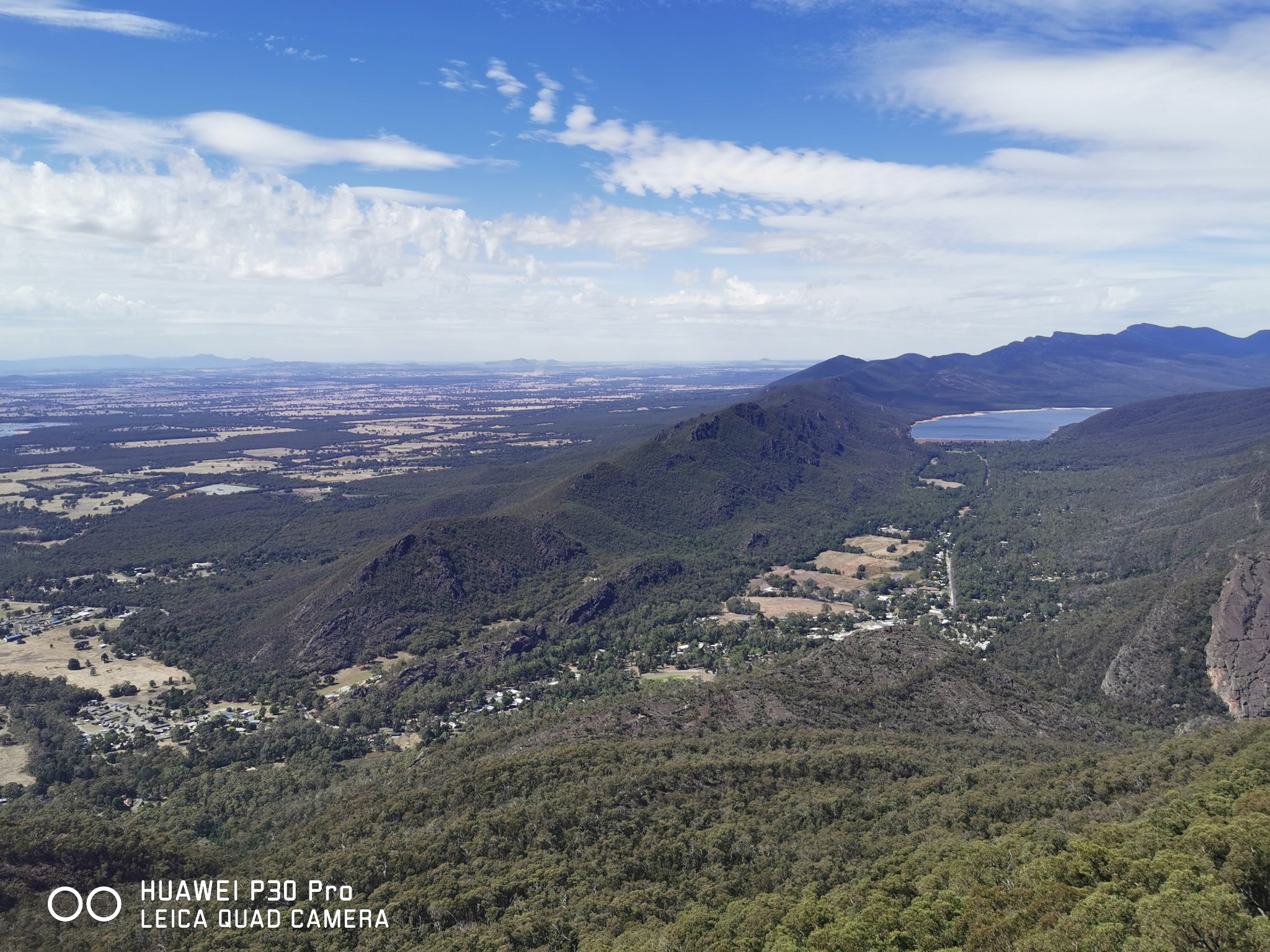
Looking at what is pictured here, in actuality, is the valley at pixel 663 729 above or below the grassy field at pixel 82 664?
above

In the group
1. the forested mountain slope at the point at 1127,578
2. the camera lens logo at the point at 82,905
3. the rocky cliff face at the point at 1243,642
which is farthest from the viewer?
the forested mountain slope at the point at 1127,578

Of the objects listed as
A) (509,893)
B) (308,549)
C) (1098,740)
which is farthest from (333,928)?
(308,549)

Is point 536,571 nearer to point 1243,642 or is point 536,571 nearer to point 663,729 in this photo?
point 663,729

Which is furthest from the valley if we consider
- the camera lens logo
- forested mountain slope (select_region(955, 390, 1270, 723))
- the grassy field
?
the camera lens logo

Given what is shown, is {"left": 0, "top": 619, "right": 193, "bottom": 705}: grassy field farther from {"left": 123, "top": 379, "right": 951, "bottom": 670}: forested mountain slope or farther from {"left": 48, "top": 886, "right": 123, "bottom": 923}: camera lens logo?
{"left": 48, "top": 886, "right": 123, "bottom": 923}: camera lens logo

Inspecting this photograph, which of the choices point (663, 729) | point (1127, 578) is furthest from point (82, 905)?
point (1127, 578)

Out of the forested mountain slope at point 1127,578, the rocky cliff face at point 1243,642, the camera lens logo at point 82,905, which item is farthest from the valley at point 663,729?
the camera lens logo at point 82,905

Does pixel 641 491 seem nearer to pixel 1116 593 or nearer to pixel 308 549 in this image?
pixel 308 549

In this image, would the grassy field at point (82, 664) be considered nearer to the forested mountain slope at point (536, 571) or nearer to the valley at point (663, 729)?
the valley at point (663, 729)
